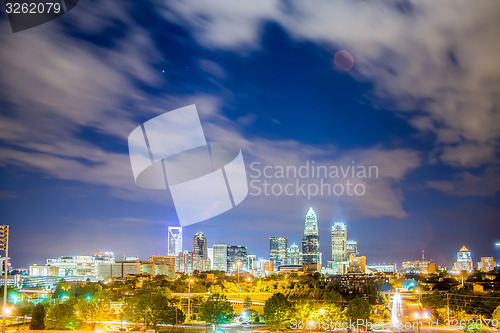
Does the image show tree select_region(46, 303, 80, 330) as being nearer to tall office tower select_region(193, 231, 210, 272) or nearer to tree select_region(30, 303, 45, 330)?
tree select_region(30, 303, 45, 330)

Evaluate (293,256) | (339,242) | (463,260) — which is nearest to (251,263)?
(293,256)

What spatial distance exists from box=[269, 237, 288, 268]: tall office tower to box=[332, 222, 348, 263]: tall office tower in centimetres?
2094

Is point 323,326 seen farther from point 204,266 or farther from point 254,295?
point 204,266

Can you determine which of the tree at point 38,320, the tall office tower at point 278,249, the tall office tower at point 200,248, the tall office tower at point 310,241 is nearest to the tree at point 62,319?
the tree at point 38,320

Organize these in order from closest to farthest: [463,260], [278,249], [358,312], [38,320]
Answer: [38,320] < [358,312] < [463,260] < [278,249]

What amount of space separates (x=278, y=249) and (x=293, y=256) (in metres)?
8.47

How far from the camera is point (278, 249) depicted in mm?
181375

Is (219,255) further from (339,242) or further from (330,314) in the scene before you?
(330,314)

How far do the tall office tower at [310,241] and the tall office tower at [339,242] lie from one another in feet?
62.9

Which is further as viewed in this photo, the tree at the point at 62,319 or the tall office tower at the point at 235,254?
the tall office tower at the point at 235,254

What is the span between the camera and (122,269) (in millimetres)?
87250

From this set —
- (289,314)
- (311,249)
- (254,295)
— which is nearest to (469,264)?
(311,249)

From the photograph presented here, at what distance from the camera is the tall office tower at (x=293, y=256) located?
171125mm

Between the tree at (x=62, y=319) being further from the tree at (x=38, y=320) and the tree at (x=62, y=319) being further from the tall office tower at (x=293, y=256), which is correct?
the tall office tower at (x=293, y=256)
